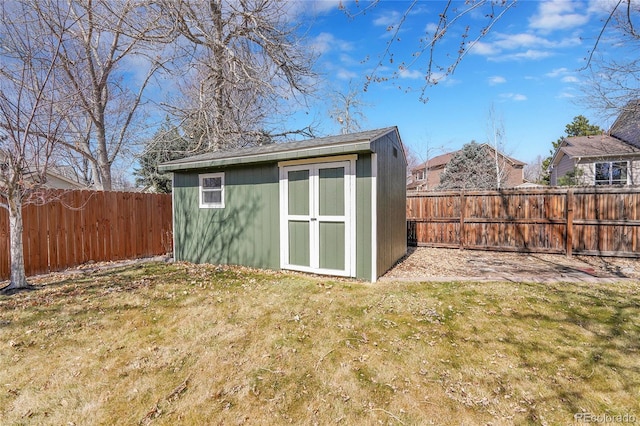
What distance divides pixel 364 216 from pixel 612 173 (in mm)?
16039

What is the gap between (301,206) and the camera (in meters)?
5.50

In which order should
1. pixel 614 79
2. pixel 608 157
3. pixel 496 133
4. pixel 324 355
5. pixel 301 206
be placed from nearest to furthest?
pixel 324 355, pixel 301 206, pixel 614 79, pixel 608 157, pixel 496 133

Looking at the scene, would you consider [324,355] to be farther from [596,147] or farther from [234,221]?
[596,147]

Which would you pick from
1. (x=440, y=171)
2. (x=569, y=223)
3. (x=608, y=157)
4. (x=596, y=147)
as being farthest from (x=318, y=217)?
(x=440, y=171)

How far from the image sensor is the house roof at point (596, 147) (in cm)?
1321

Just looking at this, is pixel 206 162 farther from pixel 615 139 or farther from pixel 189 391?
pixel 615 139

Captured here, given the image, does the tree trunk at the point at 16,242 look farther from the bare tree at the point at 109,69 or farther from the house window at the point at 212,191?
the bare tree at the point at 109,69

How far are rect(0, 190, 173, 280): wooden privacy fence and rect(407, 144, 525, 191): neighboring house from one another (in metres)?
17.9

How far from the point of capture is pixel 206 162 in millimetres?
6352

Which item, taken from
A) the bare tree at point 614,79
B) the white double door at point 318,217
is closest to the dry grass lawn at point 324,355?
the white double door at point 318,217

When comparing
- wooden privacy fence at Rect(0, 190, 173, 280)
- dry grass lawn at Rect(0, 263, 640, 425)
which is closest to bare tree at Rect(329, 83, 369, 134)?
wooden privacy fence at Rect(0, 190, 173, 280)

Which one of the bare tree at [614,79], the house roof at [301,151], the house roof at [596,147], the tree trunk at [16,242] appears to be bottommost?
the tree trunk at [16,242]

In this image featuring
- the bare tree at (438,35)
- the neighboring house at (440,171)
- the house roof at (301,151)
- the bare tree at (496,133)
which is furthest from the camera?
the neighboring house at (440,171)

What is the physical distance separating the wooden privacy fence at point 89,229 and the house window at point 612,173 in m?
19.2
